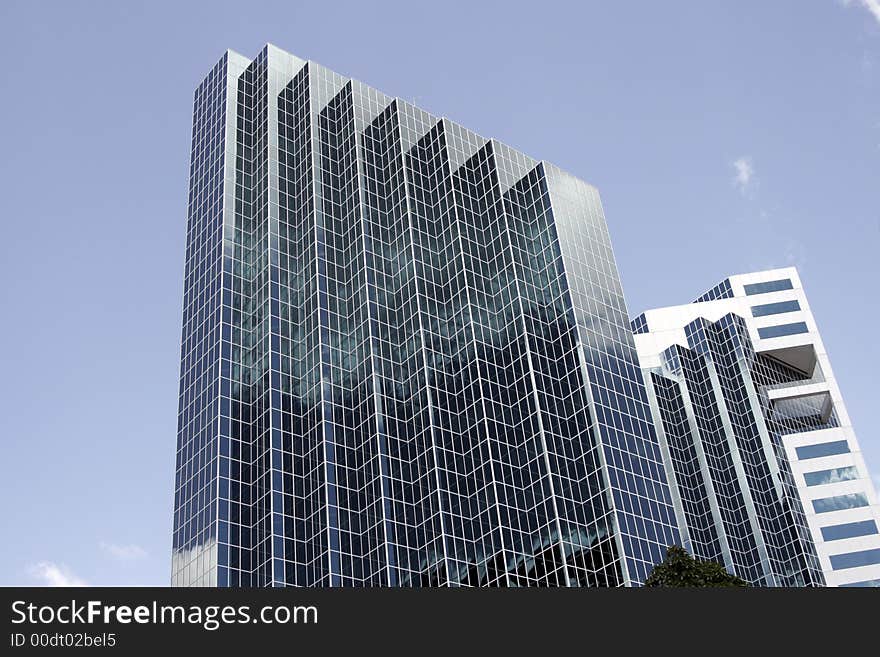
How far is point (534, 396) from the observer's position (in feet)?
364

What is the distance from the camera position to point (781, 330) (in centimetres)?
15650

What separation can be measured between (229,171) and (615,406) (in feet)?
182

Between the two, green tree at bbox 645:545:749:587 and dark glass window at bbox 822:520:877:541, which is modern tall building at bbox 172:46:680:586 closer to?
green tree at bbox 645:545:749:587

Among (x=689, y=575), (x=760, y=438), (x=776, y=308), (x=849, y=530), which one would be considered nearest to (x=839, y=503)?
(x=849, y=530)

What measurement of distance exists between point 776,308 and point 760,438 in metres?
25.2

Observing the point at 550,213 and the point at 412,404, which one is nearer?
the point at 412,404

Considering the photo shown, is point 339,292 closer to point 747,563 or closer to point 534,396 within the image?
point 534,396

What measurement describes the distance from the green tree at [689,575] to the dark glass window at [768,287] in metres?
102

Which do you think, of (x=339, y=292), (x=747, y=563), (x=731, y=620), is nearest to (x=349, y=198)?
(x=339, y=292)

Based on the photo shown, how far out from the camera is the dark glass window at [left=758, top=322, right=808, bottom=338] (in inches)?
6137

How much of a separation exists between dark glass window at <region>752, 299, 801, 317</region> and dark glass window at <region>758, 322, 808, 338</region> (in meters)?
2.30

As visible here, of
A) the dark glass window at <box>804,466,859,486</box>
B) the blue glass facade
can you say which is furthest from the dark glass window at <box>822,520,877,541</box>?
the dark glass window at <box>804,466,859,486</box>

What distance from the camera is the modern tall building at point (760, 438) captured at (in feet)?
436

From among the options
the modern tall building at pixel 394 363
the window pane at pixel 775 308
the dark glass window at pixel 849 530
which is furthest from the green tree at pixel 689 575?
the window pane at pixel 775 308
